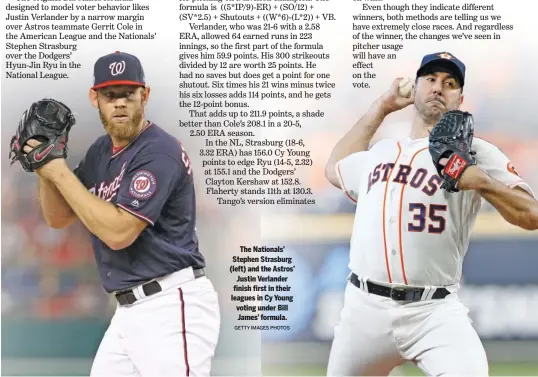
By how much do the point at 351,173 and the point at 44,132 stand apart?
4.78 ft

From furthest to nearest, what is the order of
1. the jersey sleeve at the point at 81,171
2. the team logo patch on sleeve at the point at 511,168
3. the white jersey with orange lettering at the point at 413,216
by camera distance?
the jersey sleeve at the point at 81,171, the team logo patch on sleeve at the point at 511,168, the white jersey with orange lettering at the point at 413,216

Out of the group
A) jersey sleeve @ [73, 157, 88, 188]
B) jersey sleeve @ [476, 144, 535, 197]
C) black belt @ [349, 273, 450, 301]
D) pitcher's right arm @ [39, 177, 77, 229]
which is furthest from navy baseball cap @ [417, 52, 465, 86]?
pitcher's right arm @ [39, 177, 77, 229]

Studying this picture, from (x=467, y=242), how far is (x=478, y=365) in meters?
0.57

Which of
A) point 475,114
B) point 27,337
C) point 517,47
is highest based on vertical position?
point 517,47

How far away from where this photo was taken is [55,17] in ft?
10.7

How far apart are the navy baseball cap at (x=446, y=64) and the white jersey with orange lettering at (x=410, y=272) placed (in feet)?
1.18

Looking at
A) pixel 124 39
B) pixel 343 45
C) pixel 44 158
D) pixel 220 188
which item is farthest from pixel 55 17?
pixel 343 45

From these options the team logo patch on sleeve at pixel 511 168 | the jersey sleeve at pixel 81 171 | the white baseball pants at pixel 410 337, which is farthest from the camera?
the jersey sleeve at pixel 81 171

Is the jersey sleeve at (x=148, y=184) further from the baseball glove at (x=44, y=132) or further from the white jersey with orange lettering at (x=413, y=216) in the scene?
the white jersey with orange lettering at (x=413, y=216)

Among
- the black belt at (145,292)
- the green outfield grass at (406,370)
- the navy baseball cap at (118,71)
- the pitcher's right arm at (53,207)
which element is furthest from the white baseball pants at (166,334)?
the navy baseball cap at (118,71)

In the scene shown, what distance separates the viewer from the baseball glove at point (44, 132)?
9.38 feet

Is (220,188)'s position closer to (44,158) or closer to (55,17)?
(44,158)

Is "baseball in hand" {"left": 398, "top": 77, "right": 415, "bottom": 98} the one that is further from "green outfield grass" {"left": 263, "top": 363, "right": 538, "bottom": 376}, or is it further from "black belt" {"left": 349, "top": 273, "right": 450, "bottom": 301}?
"green outfield grass" {"left": 263, "top": 363, "right": 538, "bottom": 376}

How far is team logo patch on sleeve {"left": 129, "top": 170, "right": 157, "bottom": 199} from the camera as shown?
2.79 meters
